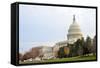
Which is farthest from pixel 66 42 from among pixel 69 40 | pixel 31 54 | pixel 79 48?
pixel 31 54

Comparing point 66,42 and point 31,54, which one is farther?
point 66,42

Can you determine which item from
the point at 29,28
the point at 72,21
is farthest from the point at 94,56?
the point at 29,28

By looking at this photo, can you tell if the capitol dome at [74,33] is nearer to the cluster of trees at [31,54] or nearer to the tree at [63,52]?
the tree at [63,52]

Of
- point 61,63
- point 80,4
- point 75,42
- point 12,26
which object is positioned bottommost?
point 61,63

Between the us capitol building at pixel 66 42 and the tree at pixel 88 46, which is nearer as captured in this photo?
the us capitol building at pixel 66 42

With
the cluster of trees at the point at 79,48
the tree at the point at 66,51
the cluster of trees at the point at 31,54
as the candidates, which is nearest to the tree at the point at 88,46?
the cluster of trees at the point at 79,48

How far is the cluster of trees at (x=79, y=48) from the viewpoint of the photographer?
225cm

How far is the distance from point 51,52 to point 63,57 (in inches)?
4.9

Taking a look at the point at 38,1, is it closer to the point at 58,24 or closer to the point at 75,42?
the point at 58,24

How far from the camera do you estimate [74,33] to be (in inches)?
90.0

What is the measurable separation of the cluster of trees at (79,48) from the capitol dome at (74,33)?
3 centimetres

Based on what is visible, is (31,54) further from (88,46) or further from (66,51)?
(88,46)

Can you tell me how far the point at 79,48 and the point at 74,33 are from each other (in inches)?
5.7

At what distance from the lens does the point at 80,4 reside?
2.33 meters
